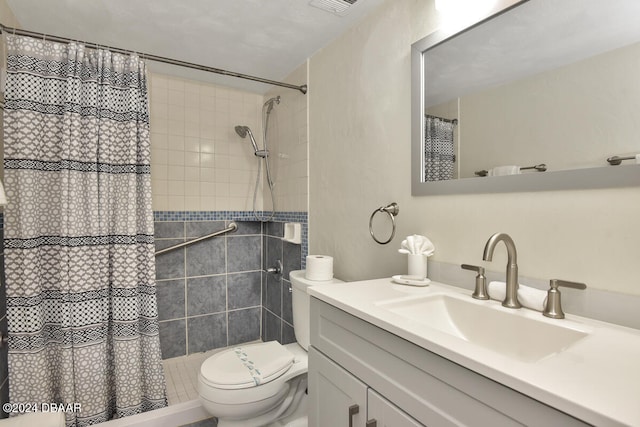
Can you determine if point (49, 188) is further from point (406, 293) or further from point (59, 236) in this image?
point (406, 293)

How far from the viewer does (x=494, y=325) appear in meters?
0.96

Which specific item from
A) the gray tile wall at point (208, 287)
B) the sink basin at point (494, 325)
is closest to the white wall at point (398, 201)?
the sink basin at point (494, 325)

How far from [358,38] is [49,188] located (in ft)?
5.52

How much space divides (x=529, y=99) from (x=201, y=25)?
1644 millimetres

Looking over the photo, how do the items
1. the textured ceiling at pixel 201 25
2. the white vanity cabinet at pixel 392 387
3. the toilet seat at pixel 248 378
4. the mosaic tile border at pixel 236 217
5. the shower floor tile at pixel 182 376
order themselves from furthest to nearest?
1. the mosaic tile border at pixel 236 217
2. the shower floor tile at pixel 182 376
3. the textured ceiling at pixel 201 25
4. the toilet seat at pixel 248 378
5. the white vanity cabinet at pixel 392 387

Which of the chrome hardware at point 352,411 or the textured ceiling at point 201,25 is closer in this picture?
the chrome hardware at point 352,411

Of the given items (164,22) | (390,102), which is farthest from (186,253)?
(390,102)

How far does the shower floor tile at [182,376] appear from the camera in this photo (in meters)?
2.07

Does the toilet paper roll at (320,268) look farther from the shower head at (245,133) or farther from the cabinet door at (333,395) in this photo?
the shower head at (245,133)

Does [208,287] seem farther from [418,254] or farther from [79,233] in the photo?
[418,254]

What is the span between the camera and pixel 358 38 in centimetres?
174

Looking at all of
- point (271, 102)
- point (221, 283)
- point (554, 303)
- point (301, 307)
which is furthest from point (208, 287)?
point (554, 303)

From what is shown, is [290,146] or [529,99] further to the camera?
[290,146]

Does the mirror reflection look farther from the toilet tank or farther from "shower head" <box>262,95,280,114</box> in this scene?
"shower head" <box>262,95,280,114</box>
